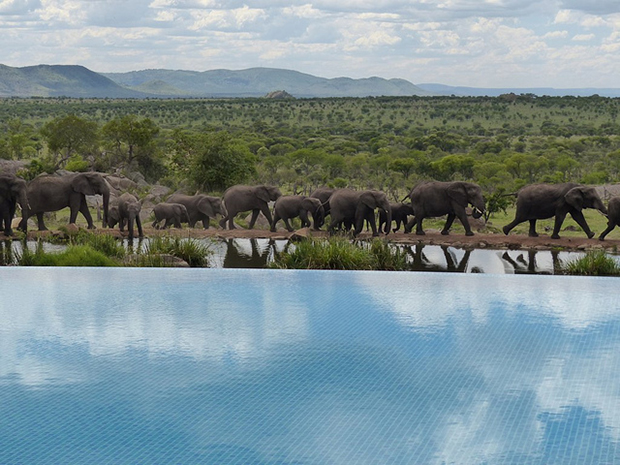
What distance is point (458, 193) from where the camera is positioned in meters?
19.4

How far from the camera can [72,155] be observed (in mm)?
43406

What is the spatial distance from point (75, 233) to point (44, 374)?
31.4ft

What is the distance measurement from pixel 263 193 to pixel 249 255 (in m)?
5.03

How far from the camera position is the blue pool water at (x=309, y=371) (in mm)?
7277

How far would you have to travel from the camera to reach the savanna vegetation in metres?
36.9

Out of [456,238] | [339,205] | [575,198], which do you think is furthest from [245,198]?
[575,198]

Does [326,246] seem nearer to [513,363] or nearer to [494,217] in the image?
[513,363]

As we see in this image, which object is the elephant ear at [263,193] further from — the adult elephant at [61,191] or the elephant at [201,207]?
the adult elephant at [61,191]

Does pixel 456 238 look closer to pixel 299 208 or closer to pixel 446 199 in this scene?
pixel 446 199

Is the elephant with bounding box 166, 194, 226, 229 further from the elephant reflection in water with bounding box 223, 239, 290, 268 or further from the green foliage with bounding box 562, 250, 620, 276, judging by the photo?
the green foliage with bounding box 562, 250, 620, 276

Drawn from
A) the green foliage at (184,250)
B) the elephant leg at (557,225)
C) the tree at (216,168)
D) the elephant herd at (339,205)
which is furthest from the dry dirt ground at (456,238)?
the tree at (216,168)

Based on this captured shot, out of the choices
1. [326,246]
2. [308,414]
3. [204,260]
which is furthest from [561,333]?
[204,260]

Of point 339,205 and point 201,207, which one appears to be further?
point 201,207

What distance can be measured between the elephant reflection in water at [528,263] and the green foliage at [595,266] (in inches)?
15.4
